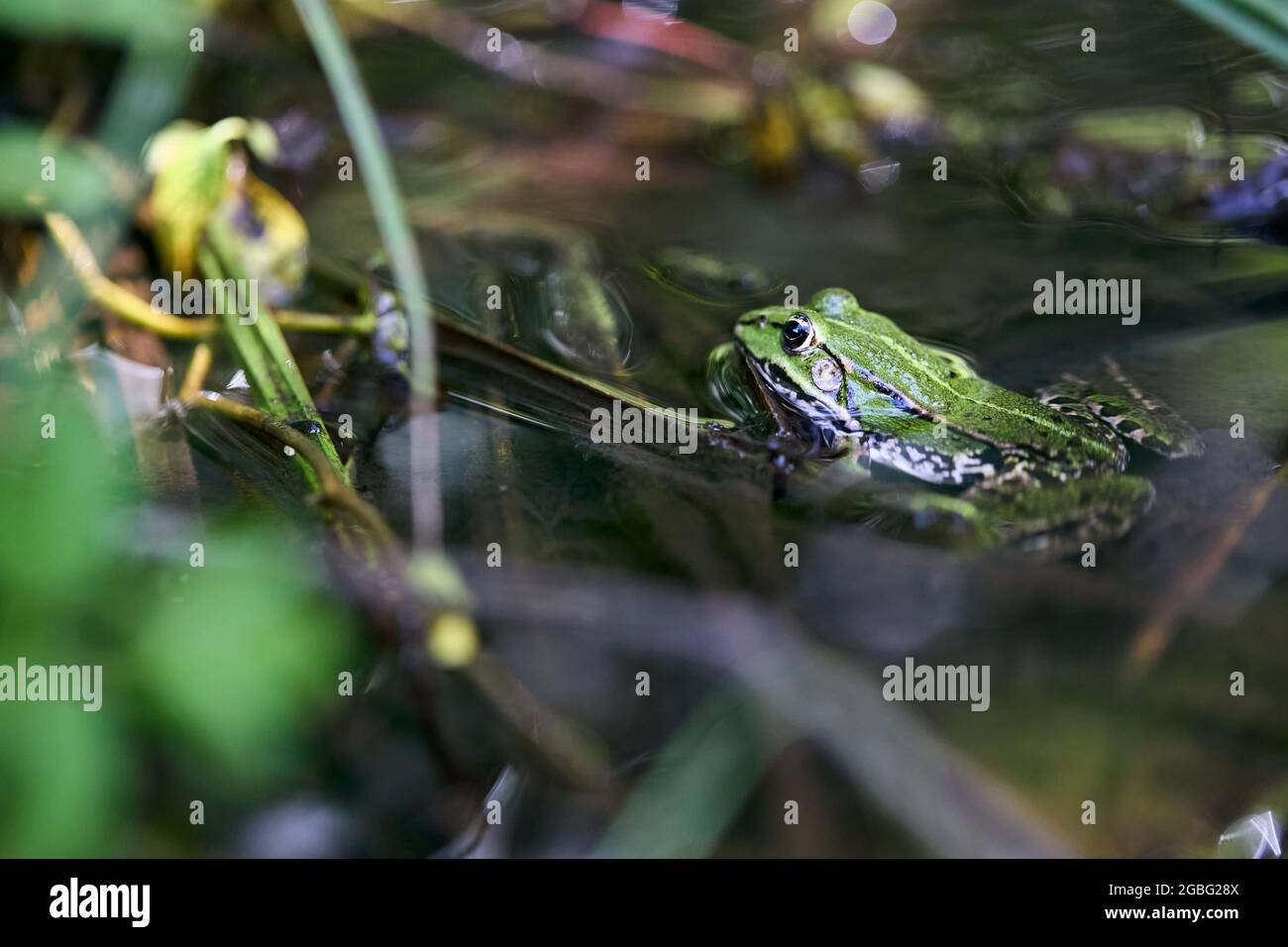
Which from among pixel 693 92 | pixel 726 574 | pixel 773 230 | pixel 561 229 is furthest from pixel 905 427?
pixel 693 92

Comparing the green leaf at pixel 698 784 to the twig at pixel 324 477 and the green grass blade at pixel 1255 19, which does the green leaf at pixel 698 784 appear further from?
the green grass blade at pixel 1255 19

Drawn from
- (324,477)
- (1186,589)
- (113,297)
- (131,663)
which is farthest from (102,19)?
(1186,589)

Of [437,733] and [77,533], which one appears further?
[437,733]

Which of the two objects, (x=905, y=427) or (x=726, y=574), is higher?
(x=905, y=427)

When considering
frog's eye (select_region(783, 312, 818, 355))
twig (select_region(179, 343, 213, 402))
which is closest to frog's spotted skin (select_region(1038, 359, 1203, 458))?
frog's eye (select_region(783, 312, 818, 355))

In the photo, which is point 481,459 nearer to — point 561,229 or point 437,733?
point 437,733

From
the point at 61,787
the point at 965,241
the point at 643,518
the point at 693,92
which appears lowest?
the point at 61,787

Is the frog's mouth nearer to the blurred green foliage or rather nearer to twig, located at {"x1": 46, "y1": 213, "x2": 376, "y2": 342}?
twig, located at {"x1": 46, "y1": 213, "x2": 376, "y2": 342}

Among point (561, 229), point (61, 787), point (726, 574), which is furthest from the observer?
point (561, 229)
